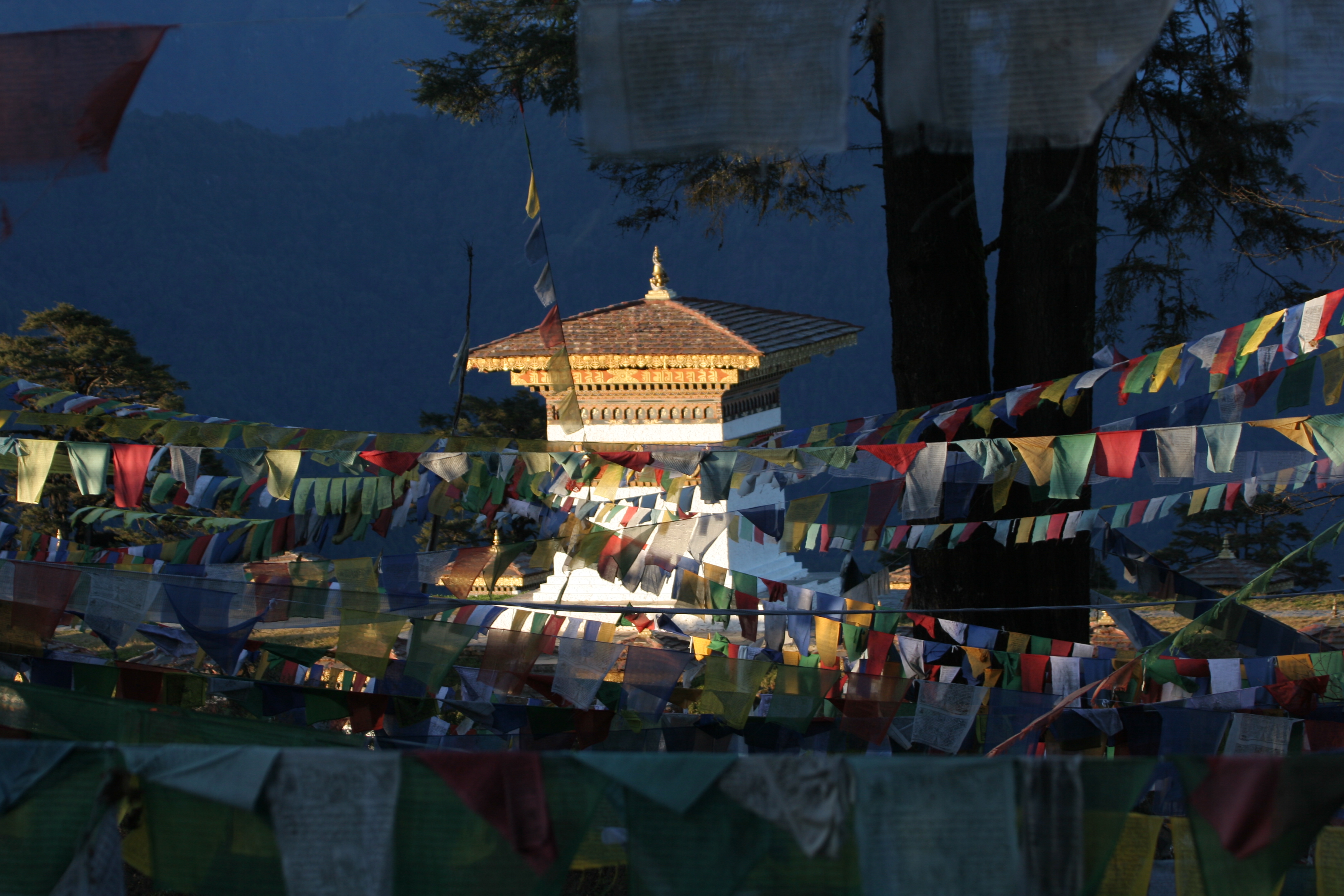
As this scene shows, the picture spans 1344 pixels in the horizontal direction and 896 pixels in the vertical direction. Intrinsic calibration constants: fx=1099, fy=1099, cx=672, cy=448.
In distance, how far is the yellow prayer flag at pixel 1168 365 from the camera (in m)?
4.09

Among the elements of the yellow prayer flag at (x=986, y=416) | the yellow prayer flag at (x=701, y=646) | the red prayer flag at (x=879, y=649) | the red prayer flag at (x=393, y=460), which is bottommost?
the yellow prayer flag at (x=701, y=646)

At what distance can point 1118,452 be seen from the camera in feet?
11.7

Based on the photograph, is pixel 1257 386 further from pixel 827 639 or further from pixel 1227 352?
pixel 827 639

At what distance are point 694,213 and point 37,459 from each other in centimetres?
378

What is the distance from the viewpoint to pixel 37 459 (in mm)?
4160

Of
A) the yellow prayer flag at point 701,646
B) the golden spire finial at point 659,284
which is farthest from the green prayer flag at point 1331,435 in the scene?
the golden spire finial at point 659,284

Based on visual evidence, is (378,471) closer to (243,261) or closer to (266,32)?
(243,261)

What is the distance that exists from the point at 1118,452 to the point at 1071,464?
149 millimetres

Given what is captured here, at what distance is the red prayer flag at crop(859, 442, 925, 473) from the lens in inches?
148

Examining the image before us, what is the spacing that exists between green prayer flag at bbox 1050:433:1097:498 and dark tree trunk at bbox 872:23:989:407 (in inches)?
67.9

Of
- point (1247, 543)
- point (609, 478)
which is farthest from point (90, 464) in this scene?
point (1247, 543)

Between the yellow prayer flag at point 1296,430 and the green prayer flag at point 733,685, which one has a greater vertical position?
the yellow prayer flag at point 1296,430

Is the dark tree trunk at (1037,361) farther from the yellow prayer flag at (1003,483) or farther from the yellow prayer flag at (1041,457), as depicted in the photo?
the yellow prayer flag at (1041,457)

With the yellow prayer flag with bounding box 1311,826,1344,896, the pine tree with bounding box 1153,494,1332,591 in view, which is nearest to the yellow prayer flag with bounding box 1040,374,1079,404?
the yellow prayer flag with bounding box 1311,826,1344,896
